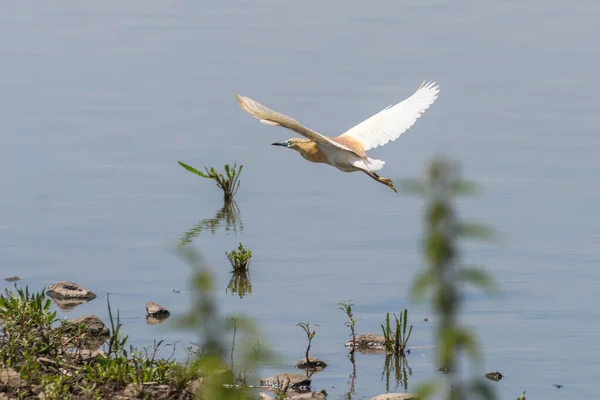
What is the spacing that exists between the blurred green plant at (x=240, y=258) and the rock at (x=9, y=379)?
11.2 ft

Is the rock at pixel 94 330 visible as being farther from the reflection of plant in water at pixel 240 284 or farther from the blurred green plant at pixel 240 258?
the blurred green plant at pixel 240 258

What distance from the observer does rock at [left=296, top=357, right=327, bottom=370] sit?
303 inches

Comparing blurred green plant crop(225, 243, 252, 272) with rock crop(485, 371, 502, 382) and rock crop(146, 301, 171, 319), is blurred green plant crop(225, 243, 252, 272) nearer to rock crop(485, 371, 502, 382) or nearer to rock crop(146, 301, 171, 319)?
rock crop(146, 301, 171, 319)

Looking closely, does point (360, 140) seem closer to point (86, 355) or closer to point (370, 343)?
point (370, 343)

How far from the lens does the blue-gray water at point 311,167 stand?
8.71 metres

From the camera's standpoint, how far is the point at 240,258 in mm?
9461

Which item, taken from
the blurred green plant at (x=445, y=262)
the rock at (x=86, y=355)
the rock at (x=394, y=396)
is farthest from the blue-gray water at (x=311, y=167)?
the blurred green plant at (x=445, y=262)

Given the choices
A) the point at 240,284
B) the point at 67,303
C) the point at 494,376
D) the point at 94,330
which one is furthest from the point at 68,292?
the point at 494,376

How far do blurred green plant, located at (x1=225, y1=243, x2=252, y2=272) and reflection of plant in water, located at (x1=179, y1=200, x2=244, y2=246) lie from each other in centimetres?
77

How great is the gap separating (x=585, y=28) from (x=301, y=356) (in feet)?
43.4

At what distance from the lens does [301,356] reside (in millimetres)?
7879

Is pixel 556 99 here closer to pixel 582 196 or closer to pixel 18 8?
pixel 582 196

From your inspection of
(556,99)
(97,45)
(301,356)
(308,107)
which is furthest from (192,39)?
(301,356)

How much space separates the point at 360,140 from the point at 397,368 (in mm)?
2329
